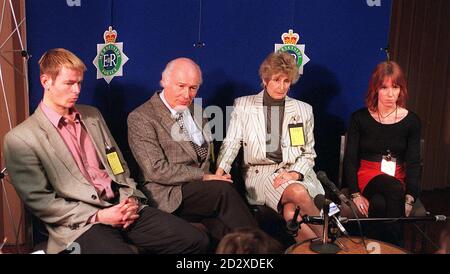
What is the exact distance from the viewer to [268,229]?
12.1 feet

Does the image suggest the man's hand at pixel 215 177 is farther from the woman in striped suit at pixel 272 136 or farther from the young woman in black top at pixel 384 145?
the young woman in black top at pixel 384 145

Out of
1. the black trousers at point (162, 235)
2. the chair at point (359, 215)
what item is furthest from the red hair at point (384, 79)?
the black trousers at point (162, 235)

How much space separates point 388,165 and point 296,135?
0.63 m

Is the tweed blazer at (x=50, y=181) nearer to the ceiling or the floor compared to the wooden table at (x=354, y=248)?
nearer to the ceiling

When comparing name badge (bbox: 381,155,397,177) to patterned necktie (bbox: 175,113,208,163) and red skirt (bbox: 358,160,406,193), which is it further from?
patterned necktie (bbox: 175,113,208,163)

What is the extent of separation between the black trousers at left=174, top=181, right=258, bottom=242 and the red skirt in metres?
0.85

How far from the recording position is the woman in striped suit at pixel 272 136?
10.6ft

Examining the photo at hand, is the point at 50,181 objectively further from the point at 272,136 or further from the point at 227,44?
the point at 227,44

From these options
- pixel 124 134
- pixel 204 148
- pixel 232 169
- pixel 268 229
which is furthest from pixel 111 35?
pixel 268 229

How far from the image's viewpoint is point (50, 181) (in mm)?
2506

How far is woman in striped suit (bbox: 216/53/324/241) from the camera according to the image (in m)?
3.23

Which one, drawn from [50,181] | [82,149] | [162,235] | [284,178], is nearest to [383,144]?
[284,178]

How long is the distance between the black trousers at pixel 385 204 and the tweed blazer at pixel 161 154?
1063mm
